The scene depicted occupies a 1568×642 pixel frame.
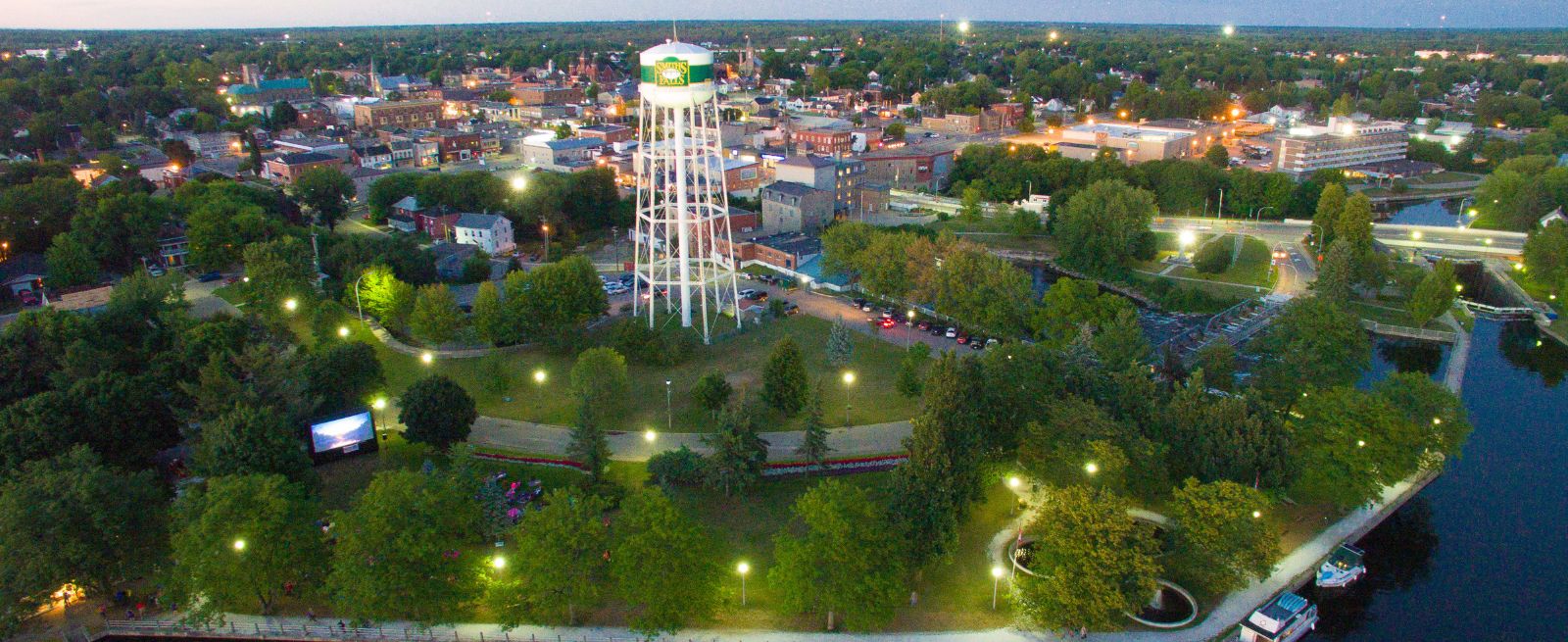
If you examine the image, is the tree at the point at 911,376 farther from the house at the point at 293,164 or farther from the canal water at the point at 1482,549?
the house at the point at 293,164

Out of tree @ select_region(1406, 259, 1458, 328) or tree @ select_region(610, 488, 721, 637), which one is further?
tree @ select_region(1406, 259, 1458, 328)

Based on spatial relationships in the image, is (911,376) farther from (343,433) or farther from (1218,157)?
(1218,157)

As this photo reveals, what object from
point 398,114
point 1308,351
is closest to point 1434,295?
point 1308,351

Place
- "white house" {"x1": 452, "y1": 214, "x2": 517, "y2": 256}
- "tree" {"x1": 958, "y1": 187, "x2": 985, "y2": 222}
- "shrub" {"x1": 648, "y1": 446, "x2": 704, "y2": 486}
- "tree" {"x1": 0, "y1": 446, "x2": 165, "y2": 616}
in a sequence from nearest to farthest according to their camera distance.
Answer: "tree" {"x1": 0, "y1": 446, "x2": 165, "y2": 616} < "shrub" {"x1": 648, "y1": 446, "x2": 704, "y2": 486} < "white house" {"x1": 452, "y1": 214, "x2": 517, "y2": 256} < "tree" {"x1": 958, "y1": 187, "x2": 985, "y2": 222}

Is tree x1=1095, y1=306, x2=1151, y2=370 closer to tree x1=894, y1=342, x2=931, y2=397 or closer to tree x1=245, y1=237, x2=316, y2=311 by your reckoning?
tree x1=894, y1=342, x2=931, y2=397

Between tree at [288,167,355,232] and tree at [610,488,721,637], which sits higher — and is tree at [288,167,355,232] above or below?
above

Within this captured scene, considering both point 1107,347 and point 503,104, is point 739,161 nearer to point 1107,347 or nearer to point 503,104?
point 1107,347

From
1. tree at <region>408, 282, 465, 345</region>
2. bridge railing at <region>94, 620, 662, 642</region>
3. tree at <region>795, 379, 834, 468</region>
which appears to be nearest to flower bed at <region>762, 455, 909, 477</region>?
tree at <region>795, 379, 834, 468</region>

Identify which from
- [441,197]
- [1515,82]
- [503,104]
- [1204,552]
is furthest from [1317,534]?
[1515,82]
